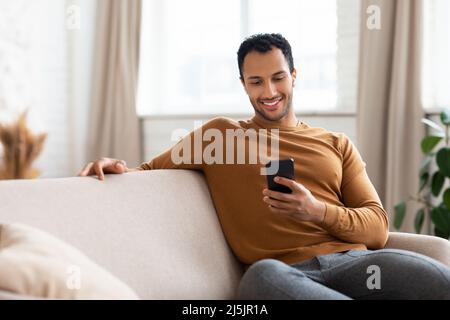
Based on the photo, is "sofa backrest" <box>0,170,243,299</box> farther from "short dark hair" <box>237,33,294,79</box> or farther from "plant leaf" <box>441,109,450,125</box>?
"plant leaf" <box>441,109,450,125</box>

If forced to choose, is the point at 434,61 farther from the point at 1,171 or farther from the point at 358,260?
the point at 1,171

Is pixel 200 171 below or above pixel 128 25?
below

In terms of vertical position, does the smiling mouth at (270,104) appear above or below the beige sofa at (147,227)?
above

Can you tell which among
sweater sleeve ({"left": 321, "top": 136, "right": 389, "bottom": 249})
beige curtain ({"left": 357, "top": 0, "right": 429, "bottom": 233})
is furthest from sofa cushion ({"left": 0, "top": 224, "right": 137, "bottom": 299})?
beige curtain ({"left": 357, "top": 0, "right": 429, "bottom": 233})

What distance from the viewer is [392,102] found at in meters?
3.46

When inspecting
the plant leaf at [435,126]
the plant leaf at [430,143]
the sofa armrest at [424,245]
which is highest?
the plant leaf at [435,126]

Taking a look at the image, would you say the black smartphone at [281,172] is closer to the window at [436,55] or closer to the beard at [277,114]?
the beard at [277,114]

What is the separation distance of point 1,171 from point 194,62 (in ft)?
5.50

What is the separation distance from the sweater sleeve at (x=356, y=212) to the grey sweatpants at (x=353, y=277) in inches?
2.5

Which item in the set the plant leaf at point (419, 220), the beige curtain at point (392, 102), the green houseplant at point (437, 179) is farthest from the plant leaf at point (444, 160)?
the beige curtain at point (392, 102)

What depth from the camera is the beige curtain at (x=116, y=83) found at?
15.5 ft

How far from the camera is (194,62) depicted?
15.6ft

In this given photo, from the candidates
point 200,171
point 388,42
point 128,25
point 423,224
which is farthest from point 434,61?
point 128,25
